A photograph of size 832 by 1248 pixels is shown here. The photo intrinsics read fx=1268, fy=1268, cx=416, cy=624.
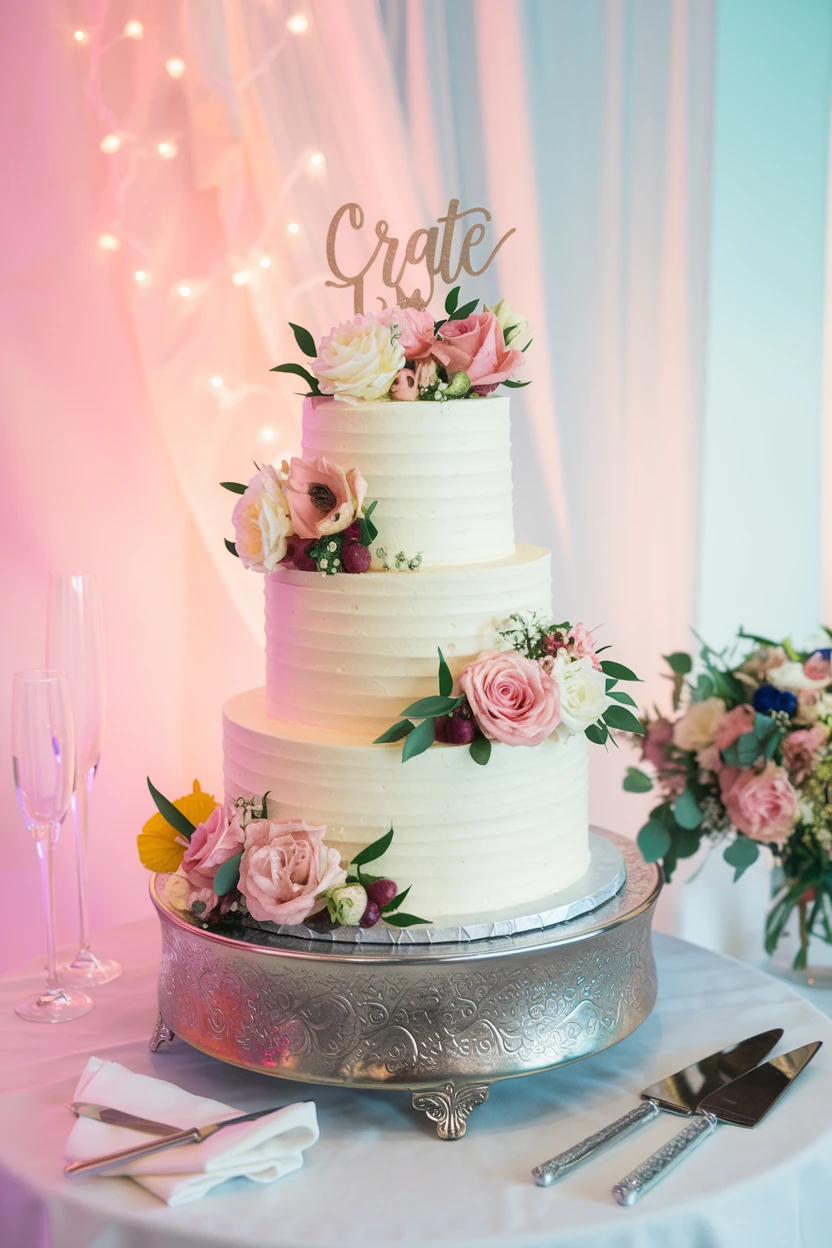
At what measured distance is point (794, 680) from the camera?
8.36ft

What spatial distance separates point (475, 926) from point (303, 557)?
0.60 metres

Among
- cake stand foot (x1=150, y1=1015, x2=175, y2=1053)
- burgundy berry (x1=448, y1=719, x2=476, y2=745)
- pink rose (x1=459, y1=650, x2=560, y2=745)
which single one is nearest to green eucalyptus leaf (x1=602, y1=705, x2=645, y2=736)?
pink rose (x1=459, y1=650, x2=560, y2=745)

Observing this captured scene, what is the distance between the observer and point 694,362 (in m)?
3.36

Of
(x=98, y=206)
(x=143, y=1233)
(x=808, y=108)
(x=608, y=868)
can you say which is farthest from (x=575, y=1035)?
(x=808, y=108)

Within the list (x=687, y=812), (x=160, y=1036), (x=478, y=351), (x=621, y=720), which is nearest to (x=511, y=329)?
(x=478, y=351)

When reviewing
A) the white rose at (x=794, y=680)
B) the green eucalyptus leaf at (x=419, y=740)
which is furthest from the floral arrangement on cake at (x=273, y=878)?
the white rose at (x=794, y=680)

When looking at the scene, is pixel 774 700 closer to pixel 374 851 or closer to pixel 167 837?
pixel 374 851

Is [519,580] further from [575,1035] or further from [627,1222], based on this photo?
[627,1222]

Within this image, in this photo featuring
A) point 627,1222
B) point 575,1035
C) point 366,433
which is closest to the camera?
point 627,1222

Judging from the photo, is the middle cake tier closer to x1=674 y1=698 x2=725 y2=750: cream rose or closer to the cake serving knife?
the cake serving knife

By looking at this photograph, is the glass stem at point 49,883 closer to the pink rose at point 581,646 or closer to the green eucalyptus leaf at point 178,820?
the green eucalyptus leaf at point 178,820

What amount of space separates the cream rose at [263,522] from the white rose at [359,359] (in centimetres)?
17

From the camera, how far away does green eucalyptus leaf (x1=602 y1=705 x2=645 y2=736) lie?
192cm

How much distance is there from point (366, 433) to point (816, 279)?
6.58ft
